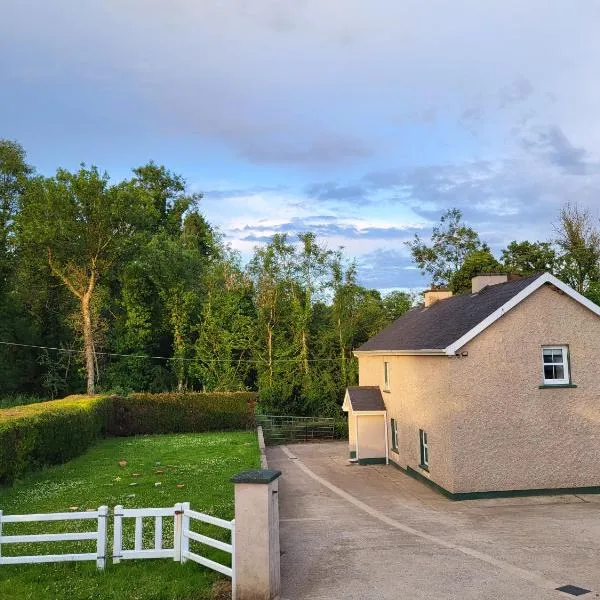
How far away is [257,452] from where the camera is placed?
22672 millimetres

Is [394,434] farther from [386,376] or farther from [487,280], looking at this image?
[487,280]

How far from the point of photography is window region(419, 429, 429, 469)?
65.3 ft

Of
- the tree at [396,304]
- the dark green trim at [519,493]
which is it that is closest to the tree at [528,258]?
→ the tree at [396,304]

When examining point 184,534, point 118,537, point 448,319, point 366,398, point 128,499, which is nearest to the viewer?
point 118,537

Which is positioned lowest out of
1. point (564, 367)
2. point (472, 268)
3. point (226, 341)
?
point (564, 367)

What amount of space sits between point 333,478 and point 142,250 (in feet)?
85.8

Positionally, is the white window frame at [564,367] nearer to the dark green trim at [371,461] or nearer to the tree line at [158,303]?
the dark green trim at [371,461]

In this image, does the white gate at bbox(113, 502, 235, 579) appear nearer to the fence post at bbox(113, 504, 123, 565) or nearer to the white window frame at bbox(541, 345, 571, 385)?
the fence post at bbox(113, 504, 123, 565)

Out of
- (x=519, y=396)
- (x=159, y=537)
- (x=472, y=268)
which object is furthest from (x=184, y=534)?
(x=472, y=268)

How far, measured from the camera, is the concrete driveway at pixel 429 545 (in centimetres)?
876

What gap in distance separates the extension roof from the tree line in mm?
14869

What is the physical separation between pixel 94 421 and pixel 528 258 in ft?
108

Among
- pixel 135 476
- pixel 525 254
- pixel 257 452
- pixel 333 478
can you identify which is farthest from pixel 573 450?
pixel 525 254

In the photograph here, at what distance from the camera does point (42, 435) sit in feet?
59.9
